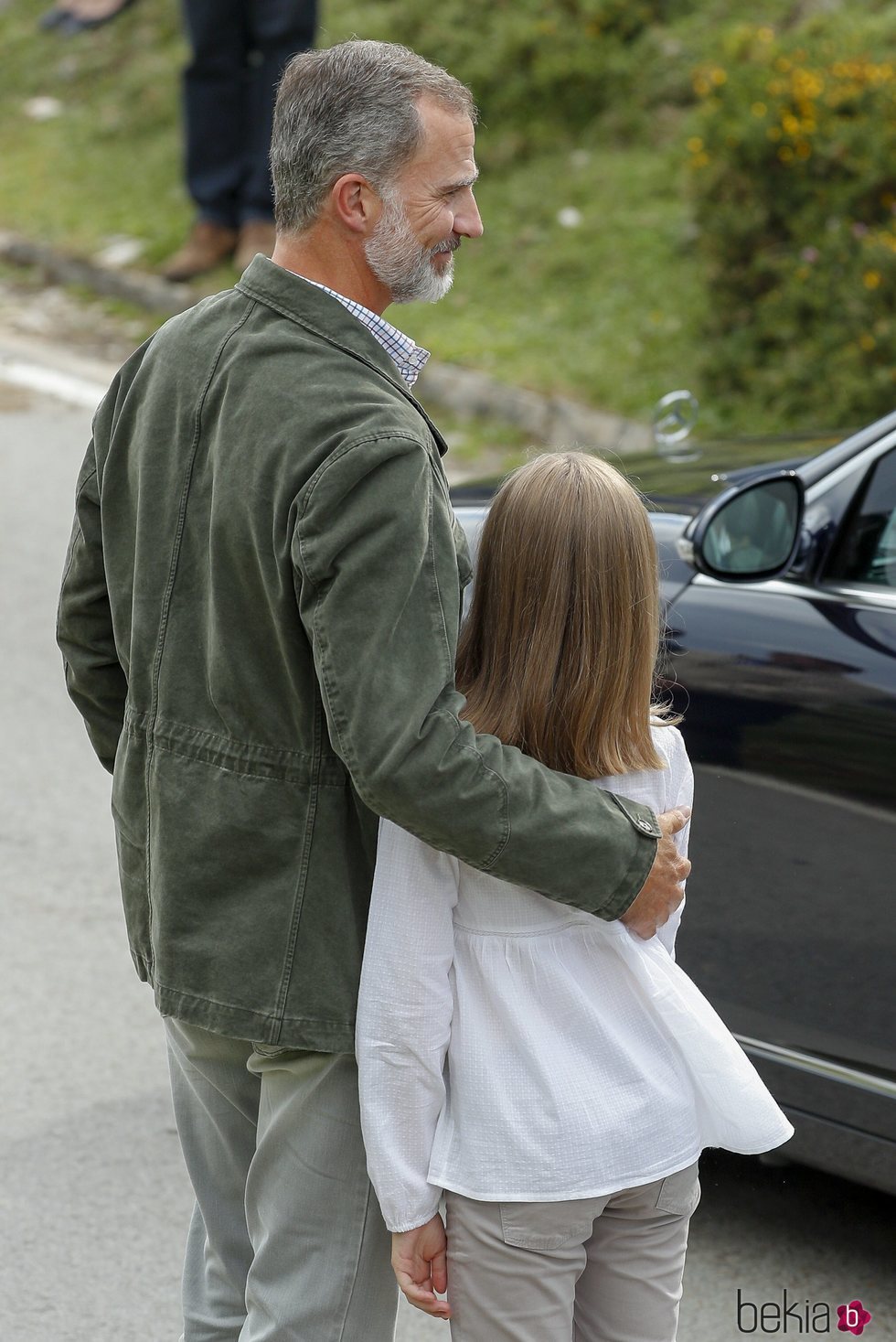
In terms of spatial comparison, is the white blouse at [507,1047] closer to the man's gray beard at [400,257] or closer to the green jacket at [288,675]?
the green jacket at [288,675]

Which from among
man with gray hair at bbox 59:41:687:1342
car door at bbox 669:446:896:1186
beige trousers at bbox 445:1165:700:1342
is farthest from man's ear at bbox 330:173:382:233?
car door at bbox 669:446:896:1186

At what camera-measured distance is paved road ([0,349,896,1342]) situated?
286 cm

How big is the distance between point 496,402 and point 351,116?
678 centimetres

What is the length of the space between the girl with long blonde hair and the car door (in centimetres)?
74

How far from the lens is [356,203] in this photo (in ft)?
6.05

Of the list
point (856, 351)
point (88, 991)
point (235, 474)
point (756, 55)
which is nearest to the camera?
point (235, 474)

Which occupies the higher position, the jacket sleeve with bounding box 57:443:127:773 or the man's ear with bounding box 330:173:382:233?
the man's ear with bounding box 330:173:382:233

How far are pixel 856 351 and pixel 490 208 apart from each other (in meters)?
3.89

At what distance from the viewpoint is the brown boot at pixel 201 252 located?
1033 centimetres

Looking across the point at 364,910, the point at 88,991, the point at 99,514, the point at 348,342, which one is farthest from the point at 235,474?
the point at 88,991

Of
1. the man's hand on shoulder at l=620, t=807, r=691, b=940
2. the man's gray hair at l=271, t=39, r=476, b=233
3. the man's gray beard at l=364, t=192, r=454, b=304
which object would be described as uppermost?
the man's gray hair at l=271, t=39, r=476, b=233

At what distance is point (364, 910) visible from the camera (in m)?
1.90

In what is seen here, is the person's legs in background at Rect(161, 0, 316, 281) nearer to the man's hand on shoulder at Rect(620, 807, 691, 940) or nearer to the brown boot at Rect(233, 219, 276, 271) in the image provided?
the brown boot at Rect(233, 219, 276, 271)

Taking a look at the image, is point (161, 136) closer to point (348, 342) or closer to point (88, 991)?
point (88, 991)
